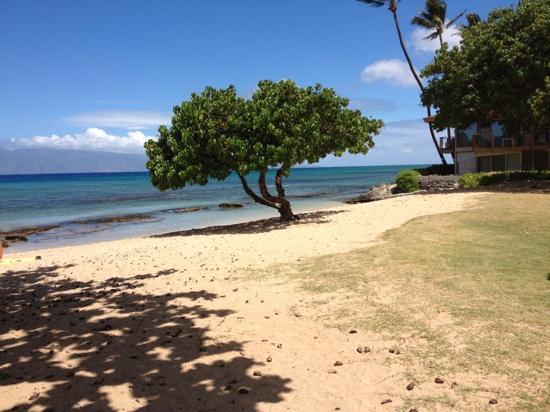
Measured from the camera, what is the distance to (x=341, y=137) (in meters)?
20.8

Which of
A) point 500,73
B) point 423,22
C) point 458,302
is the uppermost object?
point 423,22

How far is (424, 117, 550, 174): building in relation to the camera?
42281 mm

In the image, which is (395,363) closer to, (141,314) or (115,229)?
(141,314)

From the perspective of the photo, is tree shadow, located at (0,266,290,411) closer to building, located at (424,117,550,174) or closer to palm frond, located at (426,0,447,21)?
building, located at (424,117,550,174)

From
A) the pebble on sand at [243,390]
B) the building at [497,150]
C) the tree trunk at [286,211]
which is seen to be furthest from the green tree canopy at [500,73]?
the pebble on sand at [243,390]

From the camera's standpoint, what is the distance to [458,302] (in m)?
7.23

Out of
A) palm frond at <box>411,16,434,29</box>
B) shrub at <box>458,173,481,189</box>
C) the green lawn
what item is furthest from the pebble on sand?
palm frond at <box>411,16,434,29</box>

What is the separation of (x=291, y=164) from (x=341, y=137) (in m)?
3.04

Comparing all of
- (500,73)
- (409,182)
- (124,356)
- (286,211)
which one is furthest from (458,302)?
(409,182)

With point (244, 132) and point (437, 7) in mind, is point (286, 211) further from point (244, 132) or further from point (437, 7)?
point (437, 7)

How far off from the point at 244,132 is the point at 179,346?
44.8ft

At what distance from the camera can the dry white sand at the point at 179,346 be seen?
15.9 ft

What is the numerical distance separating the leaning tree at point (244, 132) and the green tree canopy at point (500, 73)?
12443mm

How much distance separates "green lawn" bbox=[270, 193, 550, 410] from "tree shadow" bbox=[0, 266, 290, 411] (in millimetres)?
1871
